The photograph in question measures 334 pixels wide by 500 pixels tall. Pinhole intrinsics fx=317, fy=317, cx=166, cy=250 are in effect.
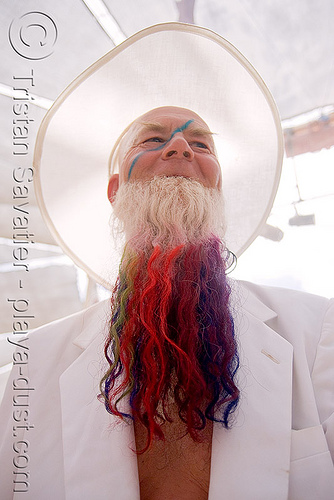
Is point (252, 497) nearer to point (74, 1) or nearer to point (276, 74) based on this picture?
point (276, 74)

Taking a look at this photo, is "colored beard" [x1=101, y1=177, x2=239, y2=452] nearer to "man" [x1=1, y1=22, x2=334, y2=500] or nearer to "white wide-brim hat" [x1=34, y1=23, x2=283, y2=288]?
"man" [x1=1, y1=22, x2=334, y2=500]

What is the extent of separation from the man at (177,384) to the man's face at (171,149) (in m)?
0.01

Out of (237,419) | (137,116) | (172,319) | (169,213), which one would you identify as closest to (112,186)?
(137,116)

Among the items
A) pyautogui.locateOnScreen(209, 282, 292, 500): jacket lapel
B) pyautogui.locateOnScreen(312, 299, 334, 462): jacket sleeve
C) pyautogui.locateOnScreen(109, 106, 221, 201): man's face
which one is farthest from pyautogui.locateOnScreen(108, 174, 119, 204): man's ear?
pyautogui.locateOnScreen(312, 299, 334, 462): jacket sleeve

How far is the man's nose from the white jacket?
53 centimetres

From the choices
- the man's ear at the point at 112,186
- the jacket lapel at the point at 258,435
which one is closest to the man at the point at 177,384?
the jacket lapel at the point at 258,435

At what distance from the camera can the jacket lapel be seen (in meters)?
0.68

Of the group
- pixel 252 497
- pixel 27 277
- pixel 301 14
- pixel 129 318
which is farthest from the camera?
pixel 27 277

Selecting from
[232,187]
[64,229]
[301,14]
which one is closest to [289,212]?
[232,187]

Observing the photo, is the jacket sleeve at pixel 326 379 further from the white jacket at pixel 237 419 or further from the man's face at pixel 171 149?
the man's face at pixel 171 149

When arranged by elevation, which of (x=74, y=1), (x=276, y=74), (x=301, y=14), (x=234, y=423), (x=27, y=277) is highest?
(x=74, y=1)

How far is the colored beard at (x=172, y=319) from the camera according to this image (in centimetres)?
76

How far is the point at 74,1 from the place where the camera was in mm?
1282

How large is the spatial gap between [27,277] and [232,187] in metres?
1.08
